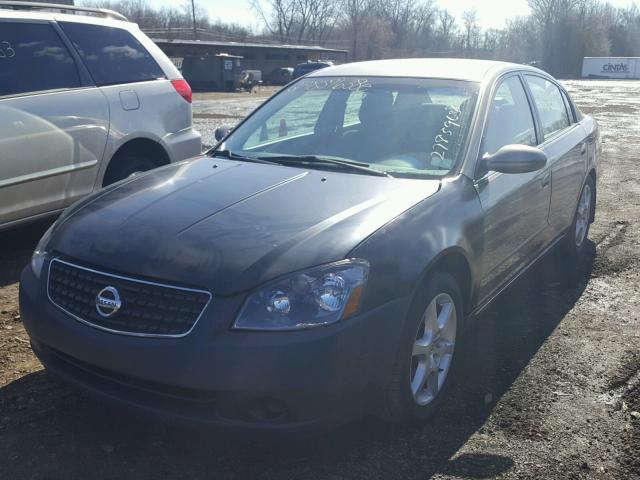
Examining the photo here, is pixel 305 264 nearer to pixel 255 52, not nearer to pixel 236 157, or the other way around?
pixel 236 157

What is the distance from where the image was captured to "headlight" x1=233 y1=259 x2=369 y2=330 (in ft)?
8.48

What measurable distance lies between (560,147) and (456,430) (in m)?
2.60

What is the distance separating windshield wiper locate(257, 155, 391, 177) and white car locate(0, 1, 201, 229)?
2.06m

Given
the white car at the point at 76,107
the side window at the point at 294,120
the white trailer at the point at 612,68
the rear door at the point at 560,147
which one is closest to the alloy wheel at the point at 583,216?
the rear door at the point at 560,147

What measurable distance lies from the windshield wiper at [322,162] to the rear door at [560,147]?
5.13 ft

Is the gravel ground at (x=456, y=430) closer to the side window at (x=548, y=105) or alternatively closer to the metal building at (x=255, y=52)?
the side window at (x=548, y=105)

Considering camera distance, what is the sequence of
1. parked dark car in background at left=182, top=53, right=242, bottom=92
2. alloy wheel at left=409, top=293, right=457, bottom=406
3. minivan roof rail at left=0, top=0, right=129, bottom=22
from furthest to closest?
parked dark car in background at left=182, top=53, right=242, bottom=92 < minivan roof rail at left=0, top=0, right=129, bottom=22 < alloy wheel at left=409, top=293, right=457, bottom=406

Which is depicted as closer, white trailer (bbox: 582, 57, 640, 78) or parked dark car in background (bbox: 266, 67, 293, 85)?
parked dark car in background (bbox: 266, 67, 293, 85)

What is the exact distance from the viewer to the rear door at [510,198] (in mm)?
3691

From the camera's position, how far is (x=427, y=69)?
4375 millimetres

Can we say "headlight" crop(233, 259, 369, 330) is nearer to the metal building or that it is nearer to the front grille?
the front grille

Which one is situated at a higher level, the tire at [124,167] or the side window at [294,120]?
the side window at [294,120]

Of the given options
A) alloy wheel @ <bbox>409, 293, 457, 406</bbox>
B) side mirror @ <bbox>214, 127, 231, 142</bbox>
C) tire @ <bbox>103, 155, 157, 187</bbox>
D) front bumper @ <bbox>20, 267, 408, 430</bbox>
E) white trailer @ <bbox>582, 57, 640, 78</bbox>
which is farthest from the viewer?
white trailer @ <bbox>582, 57, 640, 78</bbox>

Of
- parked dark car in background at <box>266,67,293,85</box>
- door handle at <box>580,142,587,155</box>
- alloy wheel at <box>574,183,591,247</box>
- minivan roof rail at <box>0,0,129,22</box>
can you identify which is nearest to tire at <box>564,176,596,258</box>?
alloy wheel at <box>574,183,591,247</box>
